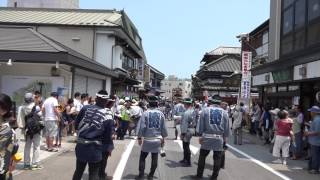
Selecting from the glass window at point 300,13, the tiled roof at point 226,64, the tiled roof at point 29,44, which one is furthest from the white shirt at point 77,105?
the tiled roof at point 226,64

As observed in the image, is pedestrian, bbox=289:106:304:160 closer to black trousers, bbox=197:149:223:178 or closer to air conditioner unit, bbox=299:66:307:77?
air conditioner unit, bbox=299:66:307:77

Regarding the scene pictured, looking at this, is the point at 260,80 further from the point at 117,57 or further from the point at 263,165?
the point at 117,57

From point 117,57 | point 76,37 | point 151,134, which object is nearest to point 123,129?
point 151,134

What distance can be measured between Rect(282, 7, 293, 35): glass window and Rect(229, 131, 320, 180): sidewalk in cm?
563

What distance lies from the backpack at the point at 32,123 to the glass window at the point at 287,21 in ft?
50.4

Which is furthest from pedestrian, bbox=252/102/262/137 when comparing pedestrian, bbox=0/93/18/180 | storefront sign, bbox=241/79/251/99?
pedestrian, bbox=0/93/18/180

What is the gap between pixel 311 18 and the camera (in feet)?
67.1

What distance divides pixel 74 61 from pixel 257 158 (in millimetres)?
10133

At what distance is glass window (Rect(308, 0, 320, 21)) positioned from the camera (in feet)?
64.3

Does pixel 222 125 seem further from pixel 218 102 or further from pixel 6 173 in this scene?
pixel 6 173

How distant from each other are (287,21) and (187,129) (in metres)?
12.8

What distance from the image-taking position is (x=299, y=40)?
22062mm

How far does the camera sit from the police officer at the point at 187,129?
13.7m

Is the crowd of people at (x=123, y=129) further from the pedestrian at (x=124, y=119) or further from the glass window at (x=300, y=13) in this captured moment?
the glass window at (x=300, y=13)
